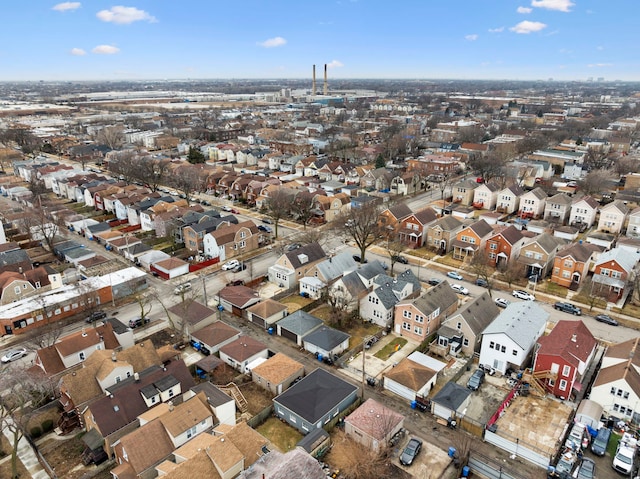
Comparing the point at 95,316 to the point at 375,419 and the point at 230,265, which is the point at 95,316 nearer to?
the point at 230,265

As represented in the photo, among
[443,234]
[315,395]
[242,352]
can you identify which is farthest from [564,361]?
[443,234]

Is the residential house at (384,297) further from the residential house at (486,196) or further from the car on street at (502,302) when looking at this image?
the residential house at (486,196)

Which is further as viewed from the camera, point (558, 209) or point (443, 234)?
point (558, 209)

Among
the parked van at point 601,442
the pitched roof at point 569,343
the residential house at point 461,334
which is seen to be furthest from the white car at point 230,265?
the parked van at point 601,442

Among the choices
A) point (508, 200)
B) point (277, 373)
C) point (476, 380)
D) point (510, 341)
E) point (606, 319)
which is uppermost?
point (508, 200)

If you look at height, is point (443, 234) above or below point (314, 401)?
above

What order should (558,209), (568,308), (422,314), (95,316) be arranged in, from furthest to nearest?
(558,209) < (568,308) < (95,316) < (422,314)
